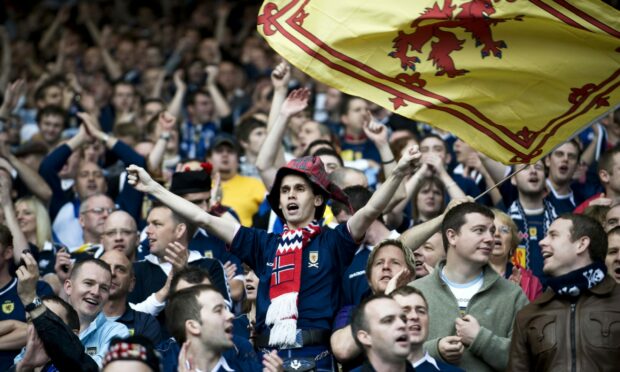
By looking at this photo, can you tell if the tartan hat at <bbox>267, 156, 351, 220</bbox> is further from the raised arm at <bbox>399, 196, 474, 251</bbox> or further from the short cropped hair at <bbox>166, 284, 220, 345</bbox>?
the short cropped hair at <bbox>166, 284, 220, 345</bbox>

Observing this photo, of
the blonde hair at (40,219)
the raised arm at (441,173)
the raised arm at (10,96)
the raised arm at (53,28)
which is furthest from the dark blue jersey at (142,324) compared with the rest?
the raised arm at (53,28)

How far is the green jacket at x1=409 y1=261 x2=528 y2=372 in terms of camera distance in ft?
29.0

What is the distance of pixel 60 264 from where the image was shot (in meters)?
10.9

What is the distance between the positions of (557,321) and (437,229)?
5.42 ft

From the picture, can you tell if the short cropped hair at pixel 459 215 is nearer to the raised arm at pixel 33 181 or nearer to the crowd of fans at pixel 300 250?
the crowd of fans at pixel 300 250

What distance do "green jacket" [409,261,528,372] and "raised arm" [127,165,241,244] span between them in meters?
1.36

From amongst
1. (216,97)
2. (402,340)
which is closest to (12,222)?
(402,340)

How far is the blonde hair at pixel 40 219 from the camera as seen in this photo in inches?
490

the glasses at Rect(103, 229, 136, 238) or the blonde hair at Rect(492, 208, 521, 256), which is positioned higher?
the blonde hair at Rect(492, 208, 521, 256)

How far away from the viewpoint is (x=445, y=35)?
392 inches

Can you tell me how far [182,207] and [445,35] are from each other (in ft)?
7.74

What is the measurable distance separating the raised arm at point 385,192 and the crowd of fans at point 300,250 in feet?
0.04

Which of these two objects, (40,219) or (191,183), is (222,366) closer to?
(191,183)

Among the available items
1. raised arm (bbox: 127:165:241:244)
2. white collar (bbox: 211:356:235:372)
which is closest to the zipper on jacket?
white collar (bbox: 211:356:235:372)
